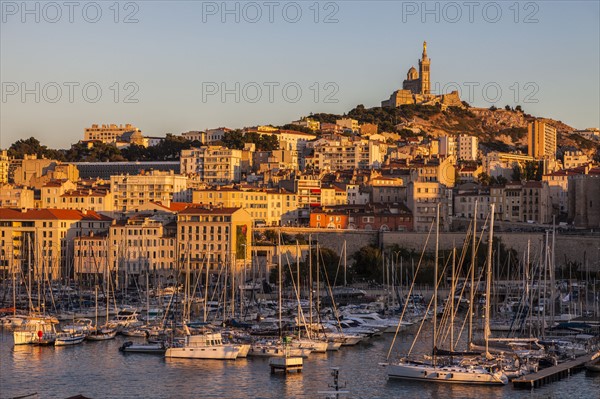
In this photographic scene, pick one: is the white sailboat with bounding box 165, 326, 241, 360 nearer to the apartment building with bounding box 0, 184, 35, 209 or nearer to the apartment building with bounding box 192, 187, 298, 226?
the apartment building with bounding box 192, 187, 298, 226

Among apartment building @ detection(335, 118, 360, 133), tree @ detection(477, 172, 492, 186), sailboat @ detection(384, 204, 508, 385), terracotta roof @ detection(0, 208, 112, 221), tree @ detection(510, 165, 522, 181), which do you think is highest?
apartment building @ detection(335, 118, 360, 133)

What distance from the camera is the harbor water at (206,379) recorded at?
2888 cm

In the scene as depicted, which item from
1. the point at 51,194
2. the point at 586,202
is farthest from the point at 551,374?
the point at 51,194

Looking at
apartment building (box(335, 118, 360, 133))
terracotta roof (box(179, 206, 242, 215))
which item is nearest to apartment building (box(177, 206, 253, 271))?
terracotta roof (box(179, 206, 242, 215))

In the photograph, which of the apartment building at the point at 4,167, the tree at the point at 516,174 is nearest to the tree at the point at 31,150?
the apartment building at the point at 4,167

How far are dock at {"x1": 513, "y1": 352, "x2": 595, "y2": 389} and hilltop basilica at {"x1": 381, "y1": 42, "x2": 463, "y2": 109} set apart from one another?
8729cm

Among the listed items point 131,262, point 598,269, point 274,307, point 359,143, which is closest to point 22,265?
point 131,262

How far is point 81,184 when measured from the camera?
7525cm

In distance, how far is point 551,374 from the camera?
3030 centimetres

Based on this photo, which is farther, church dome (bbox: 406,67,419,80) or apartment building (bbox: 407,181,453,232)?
church dome (bbox: 406,67,419,80)

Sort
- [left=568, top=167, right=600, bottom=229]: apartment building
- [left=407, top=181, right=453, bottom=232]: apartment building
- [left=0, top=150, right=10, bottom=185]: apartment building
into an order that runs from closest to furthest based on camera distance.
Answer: [left=407, top=181, right=453, bottom=232]: apartment building, [left=568, top=167, right=600, bottom=229]: apartment building, [left=0, top=150, right=10, bottom=185]: apartment building

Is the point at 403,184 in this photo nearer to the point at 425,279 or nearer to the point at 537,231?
the point at 537,231

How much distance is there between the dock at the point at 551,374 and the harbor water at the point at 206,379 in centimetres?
24

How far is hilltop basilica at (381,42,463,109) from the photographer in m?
120
